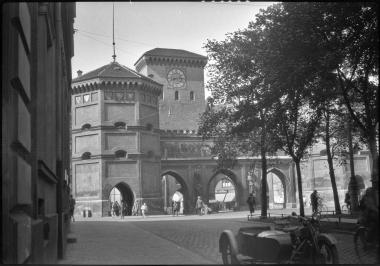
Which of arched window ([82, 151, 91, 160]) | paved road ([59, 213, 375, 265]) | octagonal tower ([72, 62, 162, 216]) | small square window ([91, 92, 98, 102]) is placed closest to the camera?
paved road ([59, 213, 375, 265])

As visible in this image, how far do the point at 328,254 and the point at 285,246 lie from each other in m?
0.81

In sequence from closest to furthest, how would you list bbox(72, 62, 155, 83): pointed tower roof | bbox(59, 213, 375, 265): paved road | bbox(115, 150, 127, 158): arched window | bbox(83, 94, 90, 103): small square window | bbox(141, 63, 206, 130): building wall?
bbox(59, 213, 375, 265): paved road < bbox(72, 62, 155, 83): pointed tower roof < bbox(115, 150, 127, 158): arched window < bbox(83, 94, 90, 103): small square window < bbox(141, 63, 206, 130): building wall

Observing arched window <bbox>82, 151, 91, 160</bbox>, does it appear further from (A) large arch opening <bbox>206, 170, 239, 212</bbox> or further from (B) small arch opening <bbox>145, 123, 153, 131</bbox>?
(A) large arch opening <bbox>206, 170, 239, 212</bbox>

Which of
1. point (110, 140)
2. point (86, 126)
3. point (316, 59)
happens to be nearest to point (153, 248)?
point (316, 59)

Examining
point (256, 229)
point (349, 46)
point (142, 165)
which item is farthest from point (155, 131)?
point (256, 229)

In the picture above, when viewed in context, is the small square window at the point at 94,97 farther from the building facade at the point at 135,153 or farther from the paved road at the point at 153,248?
the paved road at the point at 153,248

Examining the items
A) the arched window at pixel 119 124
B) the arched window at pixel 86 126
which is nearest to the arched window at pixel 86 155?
the arched window at pixel 86 126

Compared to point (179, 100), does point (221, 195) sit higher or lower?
lower

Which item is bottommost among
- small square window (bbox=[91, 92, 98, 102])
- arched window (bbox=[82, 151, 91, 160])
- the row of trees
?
arched window (bbox=[82, 151, 91, 160])

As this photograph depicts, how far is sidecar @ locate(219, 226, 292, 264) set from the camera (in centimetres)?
712

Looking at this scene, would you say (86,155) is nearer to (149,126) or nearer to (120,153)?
(120,153)

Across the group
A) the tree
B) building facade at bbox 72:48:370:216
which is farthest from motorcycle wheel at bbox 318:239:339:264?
building facade at bbox 72:48:370:216

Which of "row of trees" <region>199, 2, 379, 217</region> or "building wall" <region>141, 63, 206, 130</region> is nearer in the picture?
"row of trees" <region>199, 2, 379, 217</region>

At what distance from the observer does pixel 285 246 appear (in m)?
7.12
